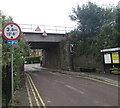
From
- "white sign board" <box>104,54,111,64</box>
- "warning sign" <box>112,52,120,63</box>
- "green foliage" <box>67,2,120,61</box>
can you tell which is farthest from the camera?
"green foliage" <box>67,2,120,61</box>

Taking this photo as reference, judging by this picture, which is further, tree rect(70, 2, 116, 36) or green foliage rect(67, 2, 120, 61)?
tree rect(70, 2, 116, 36)

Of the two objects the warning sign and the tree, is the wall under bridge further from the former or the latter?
the warning sign

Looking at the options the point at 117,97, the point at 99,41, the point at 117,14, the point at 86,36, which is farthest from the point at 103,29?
the point at 117,97

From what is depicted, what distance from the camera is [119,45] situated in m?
14.5

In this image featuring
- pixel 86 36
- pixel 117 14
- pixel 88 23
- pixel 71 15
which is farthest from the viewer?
pixel 71 15

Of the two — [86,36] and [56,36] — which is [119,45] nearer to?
[86,36]

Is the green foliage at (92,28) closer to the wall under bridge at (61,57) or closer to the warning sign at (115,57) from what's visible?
the wall under bridge at (61,57)

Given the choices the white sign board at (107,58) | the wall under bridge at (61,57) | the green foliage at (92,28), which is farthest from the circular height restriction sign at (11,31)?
the wall under bridge at (61,57)

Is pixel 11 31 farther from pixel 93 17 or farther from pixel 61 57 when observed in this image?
pixel 61 57

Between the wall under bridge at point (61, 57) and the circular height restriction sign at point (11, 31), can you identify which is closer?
the circular height restriction sign at point (11, 31)

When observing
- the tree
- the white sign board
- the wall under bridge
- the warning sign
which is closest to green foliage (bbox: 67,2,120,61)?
the tree

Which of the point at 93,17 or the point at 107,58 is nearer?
the point at 107,58

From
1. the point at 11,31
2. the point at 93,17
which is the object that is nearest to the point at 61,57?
the point at 93,17

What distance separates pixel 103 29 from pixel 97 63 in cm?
464
